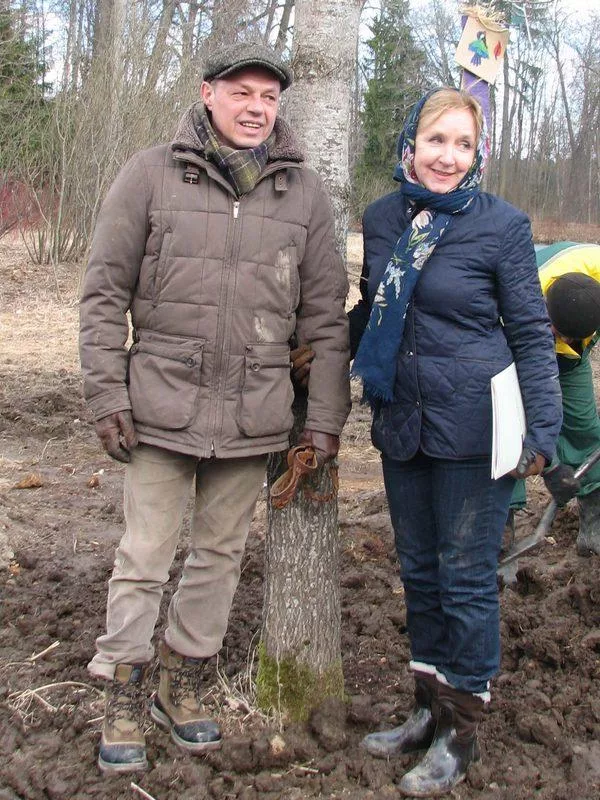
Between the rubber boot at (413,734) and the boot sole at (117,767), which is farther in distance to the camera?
the rubber boot at (413,734)

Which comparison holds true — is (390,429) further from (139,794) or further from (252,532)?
(252,532)

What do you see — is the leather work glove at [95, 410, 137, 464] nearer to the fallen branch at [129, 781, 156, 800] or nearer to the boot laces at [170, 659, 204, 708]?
the boot laces at [170, 659, 204, 708]

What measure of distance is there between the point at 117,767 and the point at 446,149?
204cm

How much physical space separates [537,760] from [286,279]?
1.68 m

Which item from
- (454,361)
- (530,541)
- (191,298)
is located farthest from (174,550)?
(530,541)

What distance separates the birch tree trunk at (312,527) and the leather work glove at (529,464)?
0.68 meters

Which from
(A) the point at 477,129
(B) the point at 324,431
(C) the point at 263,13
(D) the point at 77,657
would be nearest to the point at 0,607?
(D) the point at 77,657

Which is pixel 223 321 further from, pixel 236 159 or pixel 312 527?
pixel 312 527

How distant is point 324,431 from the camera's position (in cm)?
288

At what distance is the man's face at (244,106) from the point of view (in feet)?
8.94

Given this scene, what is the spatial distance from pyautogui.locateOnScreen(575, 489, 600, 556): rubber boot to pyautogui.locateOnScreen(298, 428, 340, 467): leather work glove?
2285 mm

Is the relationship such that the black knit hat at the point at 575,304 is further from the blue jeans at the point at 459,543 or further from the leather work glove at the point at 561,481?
the blue jeans at the point at 459,543

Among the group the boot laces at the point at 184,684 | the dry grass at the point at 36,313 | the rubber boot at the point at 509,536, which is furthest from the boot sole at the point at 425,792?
the dry grass at the point at 36,313

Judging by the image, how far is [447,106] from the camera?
264 centimetres
